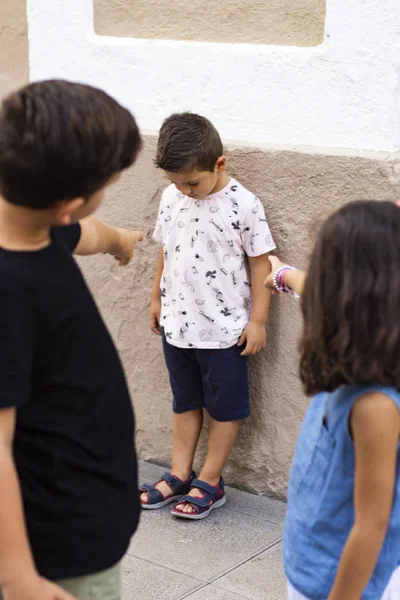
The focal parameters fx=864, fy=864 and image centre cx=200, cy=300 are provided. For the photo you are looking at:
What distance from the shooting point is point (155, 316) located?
374 centimetres

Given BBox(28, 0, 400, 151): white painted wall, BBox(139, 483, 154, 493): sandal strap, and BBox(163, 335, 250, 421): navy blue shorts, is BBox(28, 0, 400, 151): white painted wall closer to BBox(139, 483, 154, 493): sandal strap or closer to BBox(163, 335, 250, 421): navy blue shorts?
BBox(163, 335, 250, 421): navy blue shorts

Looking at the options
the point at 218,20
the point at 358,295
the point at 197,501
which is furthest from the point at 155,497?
the point at 358,295

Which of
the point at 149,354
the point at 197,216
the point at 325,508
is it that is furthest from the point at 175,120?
the point at 325,508

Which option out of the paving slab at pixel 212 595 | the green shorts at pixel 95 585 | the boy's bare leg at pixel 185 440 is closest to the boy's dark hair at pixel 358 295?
the green shorts at pixel 95 585

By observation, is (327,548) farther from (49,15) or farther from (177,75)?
(49,15)

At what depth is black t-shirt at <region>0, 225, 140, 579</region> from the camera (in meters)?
1.42

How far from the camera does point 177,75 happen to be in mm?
3688

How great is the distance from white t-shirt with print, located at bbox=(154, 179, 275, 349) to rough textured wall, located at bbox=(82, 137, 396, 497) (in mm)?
121

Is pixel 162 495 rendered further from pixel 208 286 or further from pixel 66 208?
pixel 66 208

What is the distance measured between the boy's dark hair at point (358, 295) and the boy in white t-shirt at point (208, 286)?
5.60 ft

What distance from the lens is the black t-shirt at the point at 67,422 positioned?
142cm

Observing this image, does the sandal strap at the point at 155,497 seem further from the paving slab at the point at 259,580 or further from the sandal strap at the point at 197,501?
the paving slab at the point at 259,580

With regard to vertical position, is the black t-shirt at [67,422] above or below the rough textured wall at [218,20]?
below

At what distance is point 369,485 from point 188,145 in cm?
192
